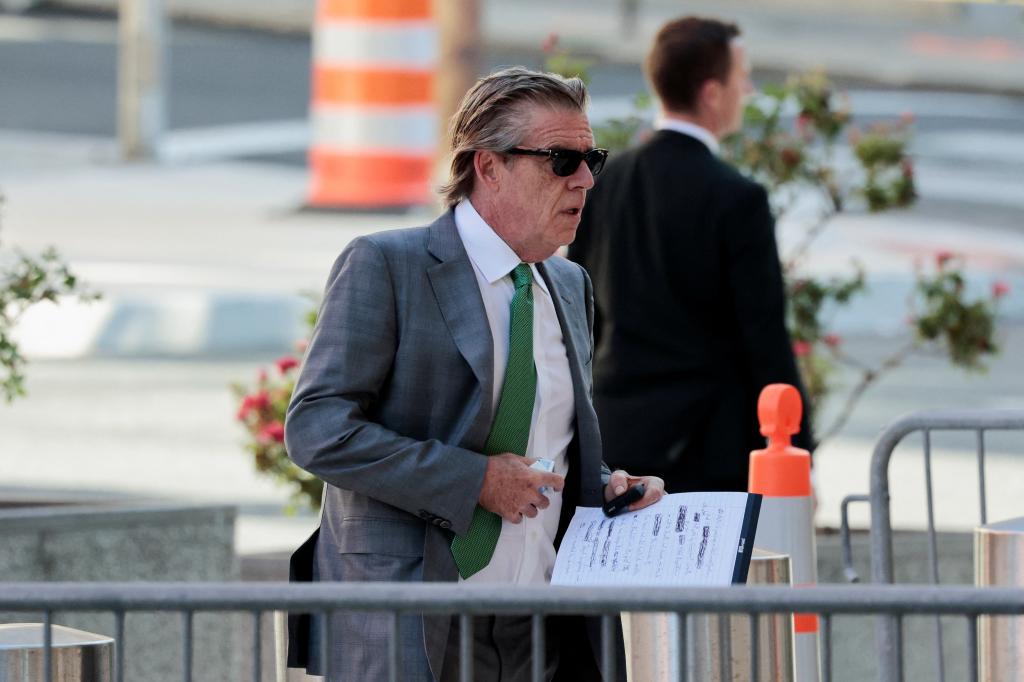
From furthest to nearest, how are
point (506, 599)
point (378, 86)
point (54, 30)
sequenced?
point (54, 30) < point (378, 86) < point (506, 599)

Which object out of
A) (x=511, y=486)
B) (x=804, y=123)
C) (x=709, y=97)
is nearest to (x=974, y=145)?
(x=804, y=123)

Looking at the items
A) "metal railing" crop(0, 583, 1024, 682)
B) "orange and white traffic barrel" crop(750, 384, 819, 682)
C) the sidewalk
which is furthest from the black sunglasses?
the sidewalk

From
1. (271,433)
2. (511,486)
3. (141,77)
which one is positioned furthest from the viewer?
(141,77)

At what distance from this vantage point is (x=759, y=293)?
5.13 metres

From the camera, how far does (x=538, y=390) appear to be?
3570 millimetres

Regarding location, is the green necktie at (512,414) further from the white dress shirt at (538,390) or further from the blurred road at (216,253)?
A: the blurred road at (216,253)

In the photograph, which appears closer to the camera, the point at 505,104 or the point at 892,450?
the point at 505,104

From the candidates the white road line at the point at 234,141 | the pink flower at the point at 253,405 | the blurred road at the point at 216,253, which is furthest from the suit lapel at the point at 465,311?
the white road line at the point at 234,141

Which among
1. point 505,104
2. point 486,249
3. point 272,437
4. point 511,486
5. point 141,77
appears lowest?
point 272,437

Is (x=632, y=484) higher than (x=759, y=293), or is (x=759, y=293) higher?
(x=759, y=293)

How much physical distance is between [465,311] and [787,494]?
4.68 ft

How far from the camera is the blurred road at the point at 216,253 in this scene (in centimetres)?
986

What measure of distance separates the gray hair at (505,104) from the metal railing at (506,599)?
0.97 meters

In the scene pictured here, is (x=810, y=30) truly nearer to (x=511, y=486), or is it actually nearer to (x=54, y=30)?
(x=54, y=30)
